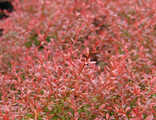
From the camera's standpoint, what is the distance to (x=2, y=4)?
15.8 feet

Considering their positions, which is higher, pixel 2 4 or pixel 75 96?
pixel 2 4

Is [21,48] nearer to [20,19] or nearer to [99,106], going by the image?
[20,19]

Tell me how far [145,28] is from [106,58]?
29.3 inches

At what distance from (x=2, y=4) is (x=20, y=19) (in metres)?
2.20

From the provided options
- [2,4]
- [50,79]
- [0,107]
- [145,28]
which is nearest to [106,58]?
[145,28]

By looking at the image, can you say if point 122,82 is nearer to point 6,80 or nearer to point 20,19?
point 6,80

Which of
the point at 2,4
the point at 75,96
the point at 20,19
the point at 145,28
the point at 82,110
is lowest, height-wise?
the point at 82,110

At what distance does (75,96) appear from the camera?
1644 millimetres

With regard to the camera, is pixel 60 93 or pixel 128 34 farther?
pixel 128 34

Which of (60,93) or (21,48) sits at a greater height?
(21,48)

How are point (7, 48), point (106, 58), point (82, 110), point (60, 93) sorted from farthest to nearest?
point (7, 48) < point (106, 58) < point (82, 110) < point (60, 93)

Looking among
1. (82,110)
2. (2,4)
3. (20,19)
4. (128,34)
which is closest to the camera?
(82,110)

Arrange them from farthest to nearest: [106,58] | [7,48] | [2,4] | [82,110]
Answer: [2,4] < [7,48] < [106,58] < [82,110]

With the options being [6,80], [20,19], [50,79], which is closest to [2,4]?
[20,19]
